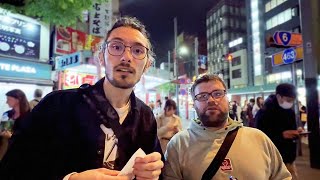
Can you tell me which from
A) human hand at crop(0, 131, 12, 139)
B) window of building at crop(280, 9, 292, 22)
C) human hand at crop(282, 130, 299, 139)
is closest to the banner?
human hand at crop(0, 131, 12, 139)

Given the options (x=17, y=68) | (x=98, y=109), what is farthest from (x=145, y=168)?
(x=17, y=68)

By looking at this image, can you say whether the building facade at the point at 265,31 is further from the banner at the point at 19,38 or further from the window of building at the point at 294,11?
the banner at the point at 19,38

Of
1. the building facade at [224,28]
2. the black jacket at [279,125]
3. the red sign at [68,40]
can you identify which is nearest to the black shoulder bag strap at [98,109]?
the black jacket at [279,125]

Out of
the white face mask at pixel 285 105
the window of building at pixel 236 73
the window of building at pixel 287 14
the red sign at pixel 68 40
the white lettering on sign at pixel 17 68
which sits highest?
the window of building at pixel 287 14

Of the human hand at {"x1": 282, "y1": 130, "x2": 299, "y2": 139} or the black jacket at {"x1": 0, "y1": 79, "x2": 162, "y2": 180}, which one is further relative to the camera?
the human hand at {"x1": 282, "y1": 130, "x2": 299, "y2": 139}

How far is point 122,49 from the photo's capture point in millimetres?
1855

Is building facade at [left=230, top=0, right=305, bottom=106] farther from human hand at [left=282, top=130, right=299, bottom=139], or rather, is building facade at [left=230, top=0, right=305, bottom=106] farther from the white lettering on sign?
human hand at [left=282, top=130, right=299, bottom=139]

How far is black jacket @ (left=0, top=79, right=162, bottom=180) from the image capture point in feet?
5.05

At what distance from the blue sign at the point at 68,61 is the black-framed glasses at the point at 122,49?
340 inches

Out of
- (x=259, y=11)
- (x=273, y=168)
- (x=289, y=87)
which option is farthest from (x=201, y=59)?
(x=259, y=11)

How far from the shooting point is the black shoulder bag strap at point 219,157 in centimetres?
229

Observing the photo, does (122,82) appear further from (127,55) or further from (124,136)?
(124,136)

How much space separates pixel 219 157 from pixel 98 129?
1.10m

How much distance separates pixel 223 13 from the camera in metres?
82.2
